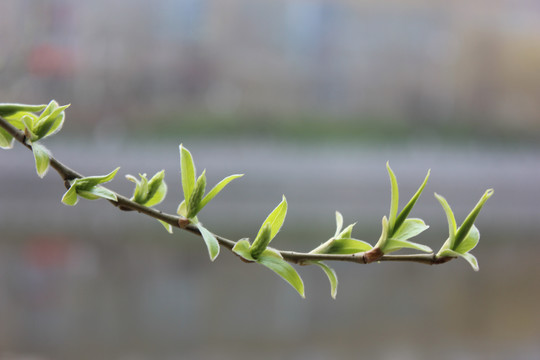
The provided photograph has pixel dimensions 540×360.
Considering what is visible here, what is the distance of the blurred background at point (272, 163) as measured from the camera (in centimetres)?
169

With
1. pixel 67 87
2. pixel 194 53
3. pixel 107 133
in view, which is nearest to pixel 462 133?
pixel 194 53

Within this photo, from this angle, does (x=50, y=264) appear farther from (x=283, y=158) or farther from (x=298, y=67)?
(x=298, y=67)

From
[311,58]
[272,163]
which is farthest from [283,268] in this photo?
[311,58]

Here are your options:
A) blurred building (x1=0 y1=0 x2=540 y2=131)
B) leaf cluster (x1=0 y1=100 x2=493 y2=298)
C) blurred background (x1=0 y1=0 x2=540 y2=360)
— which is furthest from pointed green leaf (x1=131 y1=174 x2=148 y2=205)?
blurred building (x1=0 y1=0 x2=540 y2=131)

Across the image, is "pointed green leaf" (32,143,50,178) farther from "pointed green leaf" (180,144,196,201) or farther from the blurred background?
the blurred background

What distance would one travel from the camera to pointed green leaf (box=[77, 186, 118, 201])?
14cm

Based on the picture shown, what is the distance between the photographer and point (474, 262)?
136 millimetres

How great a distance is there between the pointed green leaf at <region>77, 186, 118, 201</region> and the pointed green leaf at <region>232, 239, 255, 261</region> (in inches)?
1.1

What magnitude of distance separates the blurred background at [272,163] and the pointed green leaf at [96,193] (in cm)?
144

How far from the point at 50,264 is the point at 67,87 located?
1.79m

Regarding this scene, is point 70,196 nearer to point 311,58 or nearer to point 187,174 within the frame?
point 187,174

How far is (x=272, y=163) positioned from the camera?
325cm

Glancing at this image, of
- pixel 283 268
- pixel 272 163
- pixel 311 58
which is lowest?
pixel 272 163

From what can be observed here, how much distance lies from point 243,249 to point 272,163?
3.11m
